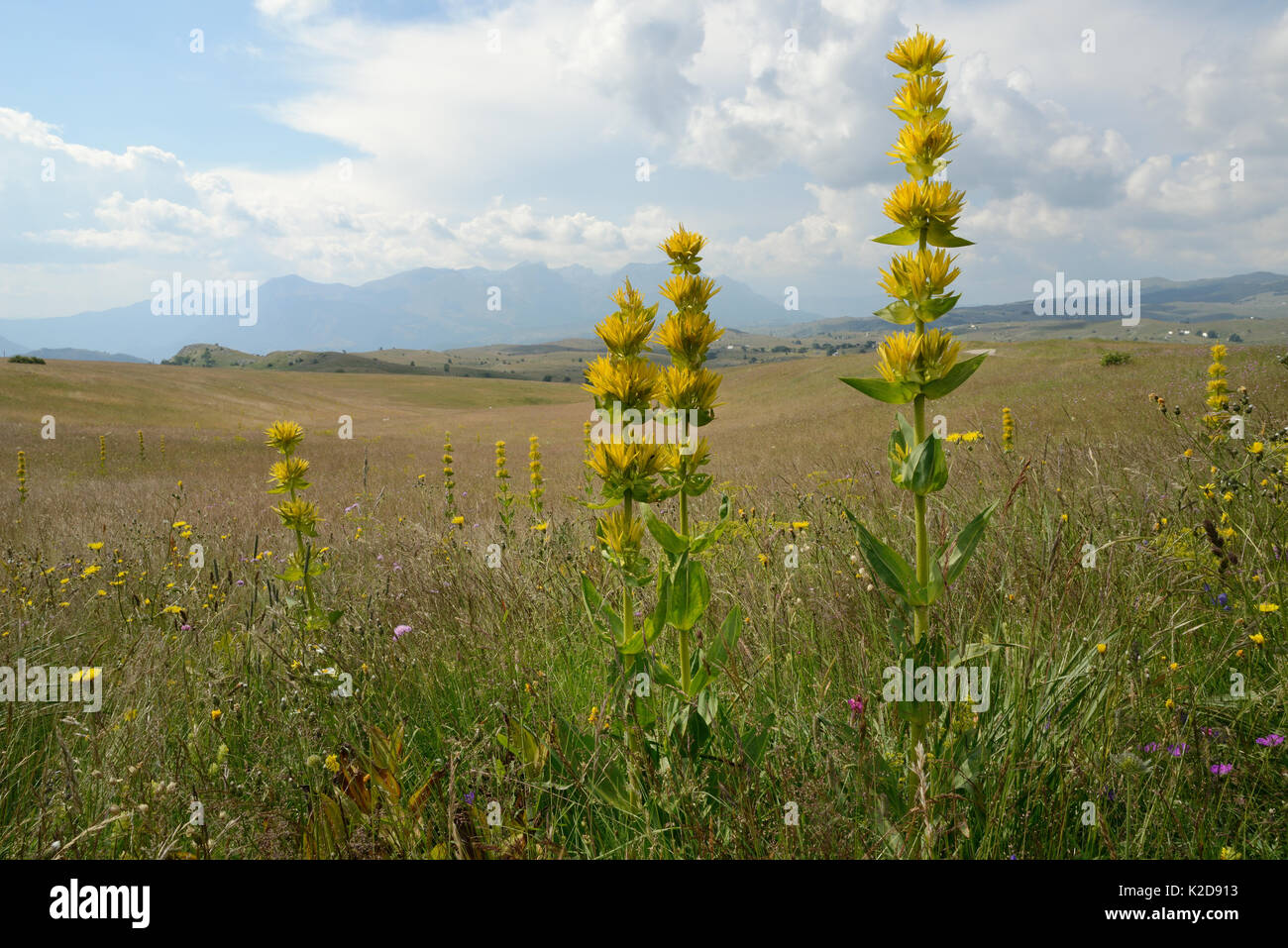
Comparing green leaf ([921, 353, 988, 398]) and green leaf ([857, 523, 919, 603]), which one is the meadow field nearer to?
green leaf ([857, 523, 919, 603])

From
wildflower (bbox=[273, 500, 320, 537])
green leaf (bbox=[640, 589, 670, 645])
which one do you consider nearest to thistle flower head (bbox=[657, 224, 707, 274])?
green leaf (bbox=[640, 589, 670, 645])

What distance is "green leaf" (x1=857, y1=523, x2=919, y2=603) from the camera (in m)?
1.88

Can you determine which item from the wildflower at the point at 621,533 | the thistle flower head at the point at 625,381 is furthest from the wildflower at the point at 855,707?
the thistle flower head at the point at 625,381

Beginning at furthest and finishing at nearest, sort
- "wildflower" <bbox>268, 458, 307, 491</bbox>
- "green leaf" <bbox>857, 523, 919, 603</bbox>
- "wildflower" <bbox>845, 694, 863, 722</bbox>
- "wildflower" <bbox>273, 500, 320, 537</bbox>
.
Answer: "wildflower" <bbox>268, 458, 307, 491</bbox> < "wildflower" <bbox>273, 500, 320, 537</bbox> < "wildflower" <bbox>845, 694, 863, 722</bbox> < "green leaf" <bbox>857, 523, 919, 603</bbox>

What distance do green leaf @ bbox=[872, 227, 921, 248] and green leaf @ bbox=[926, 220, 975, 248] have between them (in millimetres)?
39

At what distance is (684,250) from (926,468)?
1.21m

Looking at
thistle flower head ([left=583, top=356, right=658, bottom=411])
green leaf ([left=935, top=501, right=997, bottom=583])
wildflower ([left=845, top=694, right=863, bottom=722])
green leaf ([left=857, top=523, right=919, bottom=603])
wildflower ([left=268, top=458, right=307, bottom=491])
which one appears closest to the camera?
green leaf ([left=935, top=501, right=997, bottom=583])

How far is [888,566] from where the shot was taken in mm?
1892

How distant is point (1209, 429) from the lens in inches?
177

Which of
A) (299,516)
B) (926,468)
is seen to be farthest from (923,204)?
(299,516)

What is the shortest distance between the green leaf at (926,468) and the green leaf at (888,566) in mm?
204

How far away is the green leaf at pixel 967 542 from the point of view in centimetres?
178

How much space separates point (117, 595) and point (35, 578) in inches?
55.6

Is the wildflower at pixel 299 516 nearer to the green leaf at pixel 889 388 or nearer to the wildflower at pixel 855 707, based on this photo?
the wildflower at pixel 855 707
